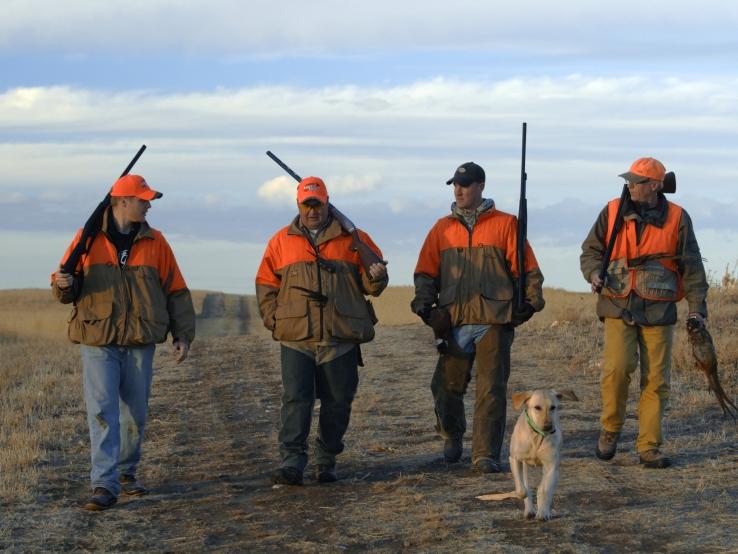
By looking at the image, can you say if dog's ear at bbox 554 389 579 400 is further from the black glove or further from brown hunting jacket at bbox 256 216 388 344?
brown hunting jacket at bbox 256 216 388 344

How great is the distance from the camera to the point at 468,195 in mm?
9812

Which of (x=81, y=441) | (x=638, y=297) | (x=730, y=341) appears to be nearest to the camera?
(x=638, y=297)

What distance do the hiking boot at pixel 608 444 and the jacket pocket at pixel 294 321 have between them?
8.43 ft

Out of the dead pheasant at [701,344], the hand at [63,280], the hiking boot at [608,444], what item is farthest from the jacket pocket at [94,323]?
the dead pheasant at [701,344]

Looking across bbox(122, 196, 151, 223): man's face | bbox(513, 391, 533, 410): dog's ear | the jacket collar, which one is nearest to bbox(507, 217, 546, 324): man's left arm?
the jacket collar

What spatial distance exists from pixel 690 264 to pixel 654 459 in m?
1.54

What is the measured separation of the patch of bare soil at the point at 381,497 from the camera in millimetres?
7719

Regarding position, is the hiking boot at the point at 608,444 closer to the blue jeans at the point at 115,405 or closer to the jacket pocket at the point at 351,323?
the jacket pocket at the point at 351,323

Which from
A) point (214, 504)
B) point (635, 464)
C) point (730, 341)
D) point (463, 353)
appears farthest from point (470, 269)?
point (730, 341)

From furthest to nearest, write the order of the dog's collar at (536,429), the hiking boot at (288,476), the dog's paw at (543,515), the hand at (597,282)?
the hand at (597,282), the hiking boot at (288,476), the dog's collar at (536,429), the dog's paw at (543,515)

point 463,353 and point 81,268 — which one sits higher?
point 81,268

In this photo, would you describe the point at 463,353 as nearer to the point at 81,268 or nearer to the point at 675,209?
the point at 675,209

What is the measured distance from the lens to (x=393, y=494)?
29.7 feet

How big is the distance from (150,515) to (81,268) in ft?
6.00
